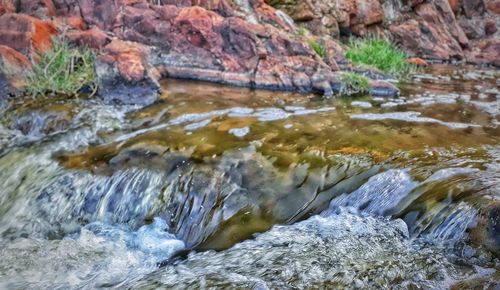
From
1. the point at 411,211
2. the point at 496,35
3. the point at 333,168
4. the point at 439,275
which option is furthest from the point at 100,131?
the point at 496,35

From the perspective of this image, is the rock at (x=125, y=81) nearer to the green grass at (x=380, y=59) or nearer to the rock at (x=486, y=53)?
the green grass at (x=380, y=59)

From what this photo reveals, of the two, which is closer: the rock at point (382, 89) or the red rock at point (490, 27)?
the rock at point (382, 89)

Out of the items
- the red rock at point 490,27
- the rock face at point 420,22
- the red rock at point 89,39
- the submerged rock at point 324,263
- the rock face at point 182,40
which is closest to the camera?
the submerged rock at point 324,263

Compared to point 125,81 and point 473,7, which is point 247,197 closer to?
point 125,81

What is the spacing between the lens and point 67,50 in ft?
18.3

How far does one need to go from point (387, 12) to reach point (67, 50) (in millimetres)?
7253

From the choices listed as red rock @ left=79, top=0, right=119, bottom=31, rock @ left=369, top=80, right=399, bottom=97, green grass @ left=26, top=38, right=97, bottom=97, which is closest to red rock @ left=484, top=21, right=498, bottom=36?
rock @ left=369, top=80, right=399, bottom=97

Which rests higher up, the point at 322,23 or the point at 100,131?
the point at 322,23

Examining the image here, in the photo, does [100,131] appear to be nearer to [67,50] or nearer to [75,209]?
[75,209]

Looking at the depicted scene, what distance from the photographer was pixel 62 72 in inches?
214

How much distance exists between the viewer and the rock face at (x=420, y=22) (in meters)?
8.63

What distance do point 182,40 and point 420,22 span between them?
649 cm

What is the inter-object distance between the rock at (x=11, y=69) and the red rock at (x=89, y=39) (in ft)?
2.22

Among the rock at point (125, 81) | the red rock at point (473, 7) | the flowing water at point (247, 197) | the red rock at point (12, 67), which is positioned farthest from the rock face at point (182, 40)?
the red rock at point (473, 7)
